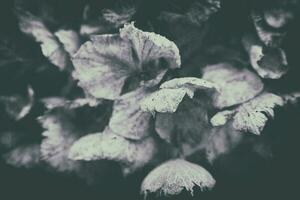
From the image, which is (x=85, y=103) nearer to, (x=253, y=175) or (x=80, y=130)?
(x=80, y=130)

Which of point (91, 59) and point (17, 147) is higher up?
point (91, 59)

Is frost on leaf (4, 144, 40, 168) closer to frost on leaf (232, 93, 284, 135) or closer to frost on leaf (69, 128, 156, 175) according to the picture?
frost on leaf (69, 128, 156, 175)

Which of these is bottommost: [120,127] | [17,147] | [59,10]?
[17,147]

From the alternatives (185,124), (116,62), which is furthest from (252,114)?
(116,62)

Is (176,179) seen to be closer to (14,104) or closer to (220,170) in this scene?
(220,170)

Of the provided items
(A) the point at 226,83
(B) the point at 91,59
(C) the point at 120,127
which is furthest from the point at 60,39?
(A) the point at 226,83

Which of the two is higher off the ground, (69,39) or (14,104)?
(69,39)
